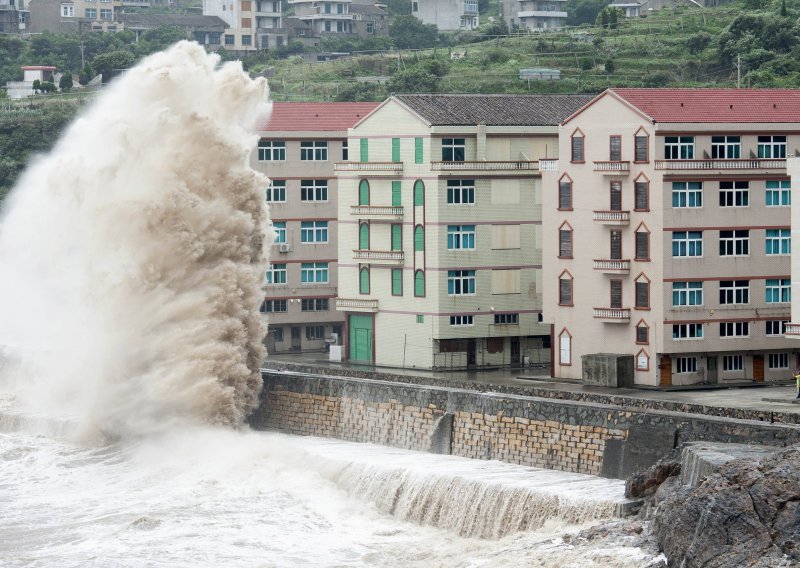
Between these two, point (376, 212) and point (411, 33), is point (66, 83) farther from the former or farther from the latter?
point (376, 212)

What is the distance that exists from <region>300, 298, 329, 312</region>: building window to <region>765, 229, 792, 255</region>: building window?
1856cm

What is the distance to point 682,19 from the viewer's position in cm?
11350

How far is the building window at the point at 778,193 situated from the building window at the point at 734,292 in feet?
7.69

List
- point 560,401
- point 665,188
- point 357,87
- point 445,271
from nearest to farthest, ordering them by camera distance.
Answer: point 560,401 → point 665,188 → point 445,271 → point 357,87

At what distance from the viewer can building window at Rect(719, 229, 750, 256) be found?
52625 millimetres

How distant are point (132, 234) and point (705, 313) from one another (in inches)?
638

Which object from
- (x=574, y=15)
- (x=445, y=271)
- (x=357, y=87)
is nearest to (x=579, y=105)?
(x=445, y=271)

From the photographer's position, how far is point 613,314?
173 ft

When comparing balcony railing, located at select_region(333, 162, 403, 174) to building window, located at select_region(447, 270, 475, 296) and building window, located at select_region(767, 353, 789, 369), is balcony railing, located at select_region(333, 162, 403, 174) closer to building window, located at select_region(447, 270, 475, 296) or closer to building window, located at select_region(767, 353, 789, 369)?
building window, located at select_region(447, 270, 475, 296)

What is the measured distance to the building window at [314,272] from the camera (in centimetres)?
6569

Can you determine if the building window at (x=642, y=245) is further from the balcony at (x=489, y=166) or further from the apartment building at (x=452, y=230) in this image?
the balcony at (x=489, y=166)

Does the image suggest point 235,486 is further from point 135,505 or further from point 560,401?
point 560,401

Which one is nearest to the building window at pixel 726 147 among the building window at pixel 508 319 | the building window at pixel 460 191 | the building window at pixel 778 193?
the building window at pixel 778 193

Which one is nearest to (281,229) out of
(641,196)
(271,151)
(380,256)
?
(271,151)
